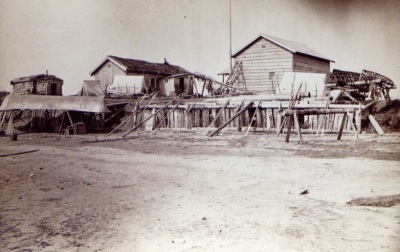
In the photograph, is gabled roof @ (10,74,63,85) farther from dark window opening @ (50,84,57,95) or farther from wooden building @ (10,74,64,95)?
dark window opening @ (50,84,57,95)

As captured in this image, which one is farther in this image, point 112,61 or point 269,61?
point 112,61

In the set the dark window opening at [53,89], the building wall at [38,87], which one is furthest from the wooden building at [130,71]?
the building wall at [38,87]

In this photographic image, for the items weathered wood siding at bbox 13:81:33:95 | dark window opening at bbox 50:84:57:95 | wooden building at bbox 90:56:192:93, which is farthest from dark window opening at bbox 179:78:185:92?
weathered wood siding at bbox 13:81:33:95

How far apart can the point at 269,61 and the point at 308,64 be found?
4.00 m

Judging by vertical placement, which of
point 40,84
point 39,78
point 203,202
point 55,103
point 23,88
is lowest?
point 203,202

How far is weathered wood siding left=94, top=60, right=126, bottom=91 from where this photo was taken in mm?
41312

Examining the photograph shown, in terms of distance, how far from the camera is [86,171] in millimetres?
10531

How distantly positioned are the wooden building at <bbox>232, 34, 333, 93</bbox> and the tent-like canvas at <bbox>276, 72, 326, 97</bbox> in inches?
160

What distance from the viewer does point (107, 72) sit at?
42.3 meters

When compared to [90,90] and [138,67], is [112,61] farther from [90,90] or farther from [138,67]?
[90,90]

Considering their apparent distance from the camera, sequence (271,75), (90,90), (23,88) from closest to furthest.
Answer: (271,75)
(90,90)
(23,88)

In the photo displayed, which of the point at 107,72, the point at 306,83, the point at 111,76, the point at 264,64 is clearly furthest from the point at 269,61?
the point at 107,72

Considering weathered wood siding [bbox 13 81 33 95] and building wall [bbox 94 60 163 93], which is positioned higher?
building wall [bbox 94 60 163 93]

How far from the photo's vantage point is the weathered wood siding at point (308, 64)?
1233 inches
